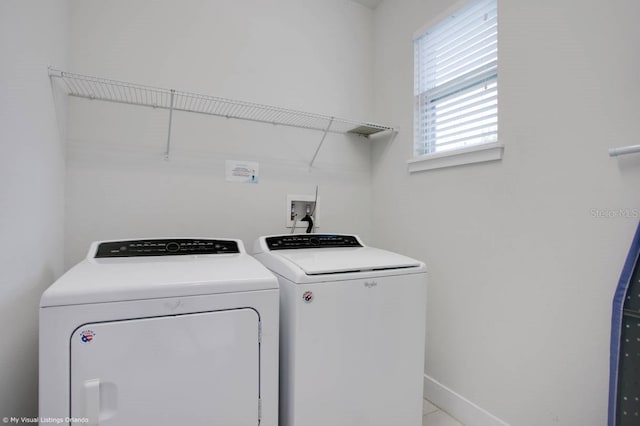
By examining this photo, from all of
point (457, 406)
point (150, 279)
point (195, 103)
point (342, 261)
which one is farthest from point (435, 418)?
point (195, 103)

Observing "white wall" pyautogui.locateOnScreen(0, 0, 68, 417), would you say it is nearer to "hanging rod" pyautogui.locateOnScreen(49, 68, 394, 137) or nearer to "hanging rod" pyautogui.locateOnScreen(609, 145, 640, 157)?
"hanging rod" pyautogui.locateOnScreen(49, 68, 394, 137)

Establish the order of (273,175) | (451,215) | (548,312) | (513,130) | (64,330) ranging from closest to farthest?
(64,330) → (548,312) → (513,130) → (451,215) → (273,175)

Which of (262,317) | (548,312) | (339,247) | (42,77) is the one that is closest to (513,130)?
(548,312)

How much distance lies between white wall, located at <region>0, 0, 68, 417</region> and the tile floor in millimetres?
1814

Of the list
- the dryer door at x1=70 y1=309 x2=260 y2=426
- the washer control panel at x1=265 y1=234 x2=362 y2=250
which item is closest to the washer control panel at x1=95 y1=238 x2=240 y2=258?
the washer control panel at x1=265 y1=234 x2=362 y2=250

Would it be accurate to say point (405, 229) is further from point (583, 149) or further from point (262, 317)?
point (262, 317)

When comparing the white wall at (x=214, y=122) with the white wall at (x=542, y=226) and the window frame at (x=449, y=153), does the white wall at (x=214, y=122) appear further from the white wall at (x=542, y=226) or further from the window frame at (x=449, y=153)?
the white wall at (x=542, y=226)

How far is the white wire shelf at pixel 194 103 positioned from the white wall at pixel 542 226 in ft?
2.63

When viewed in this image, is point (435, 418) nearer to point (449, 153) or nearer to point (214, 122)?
point (449, 153)

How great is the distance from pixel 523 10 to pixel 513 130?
1.76 feet

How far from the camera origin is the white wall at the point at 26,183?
95 cm

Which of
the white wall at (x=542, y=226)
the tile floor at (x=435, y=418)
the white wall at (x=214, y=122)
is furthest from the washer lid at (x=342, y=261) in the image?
the tile floor at (x=435, y=418)

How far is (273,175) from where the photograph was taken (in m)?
2.05

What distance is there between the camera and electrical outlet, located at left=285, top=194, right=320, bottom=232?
6.89 ft
